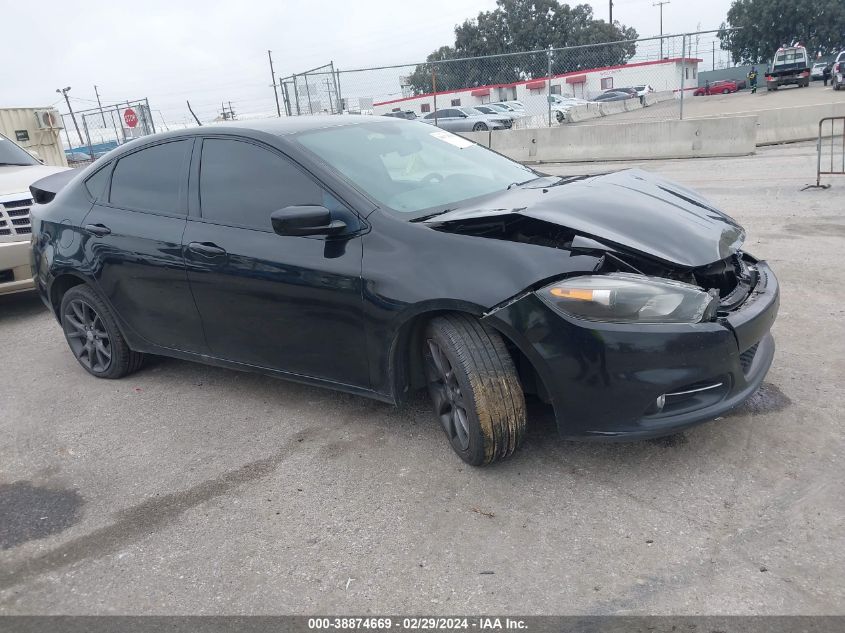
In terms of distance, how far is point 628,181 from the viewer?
3826 millimetres

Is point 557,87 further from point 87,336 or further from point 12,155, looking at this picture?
point 87,336

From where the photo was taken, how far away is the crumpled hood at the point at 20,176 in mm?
6622

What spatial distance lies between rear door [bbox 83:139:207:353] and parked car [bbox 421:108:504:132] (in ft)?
77.8

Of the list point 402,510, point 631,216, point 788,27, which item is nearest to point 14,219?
point 402,510

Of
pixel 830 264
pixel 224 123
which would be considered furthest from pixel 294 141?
pixel 830 264

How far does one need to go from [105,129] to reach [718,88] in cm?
4507

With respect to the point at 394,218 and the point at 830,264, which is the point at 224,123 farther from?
the point at 830,264

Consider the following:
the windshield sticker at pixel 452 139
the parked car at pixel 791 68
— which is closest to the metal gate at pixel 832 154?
the windshield sticker at pixel 452 139

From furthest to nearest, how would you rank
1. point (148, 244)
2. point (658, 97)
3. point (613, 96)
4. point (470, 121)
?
point (658, 97)
point (613, 96)
point (470, 121)
point (148, 244)

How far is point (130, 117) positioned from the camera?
19.3m

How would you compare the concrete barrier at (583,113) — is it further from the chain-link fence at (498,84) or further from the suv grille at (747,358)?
the suv grille at (747,358)

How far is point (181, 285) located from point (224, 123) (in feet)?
3.36

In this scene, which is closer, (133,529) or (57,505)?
(133,529)

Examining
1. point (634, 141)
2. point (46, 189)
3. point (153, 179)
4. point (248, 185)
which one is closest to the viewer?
point (248, 185)
